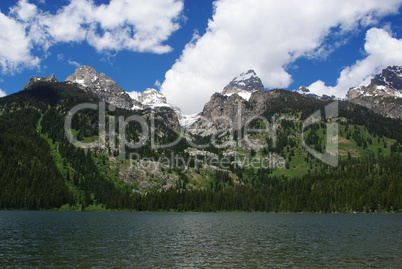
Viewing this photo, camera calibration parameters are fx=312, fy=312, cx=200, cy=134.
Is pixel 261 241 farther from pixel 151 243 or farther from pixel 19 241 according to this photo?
pixel 19 241

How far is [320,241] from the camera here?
2618 inches

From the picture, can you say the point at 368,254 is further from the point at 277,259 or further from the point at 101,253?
the point at 101,253

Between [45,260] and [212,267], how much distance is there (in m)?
23.7

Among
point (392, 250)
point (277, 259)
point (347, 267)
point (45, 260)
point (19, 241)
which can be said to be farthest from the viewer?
point (19, 241)

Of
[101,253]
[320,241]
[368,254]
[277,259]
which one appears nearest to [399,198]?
[320,241]

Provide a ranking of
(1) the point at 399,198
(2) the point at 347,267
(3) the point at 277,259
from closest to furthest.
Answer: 1. (2) the point at 347,267
2. (3) the point at 277,259
3. (1) the point at 399,198

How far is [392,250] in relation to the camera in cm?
5338

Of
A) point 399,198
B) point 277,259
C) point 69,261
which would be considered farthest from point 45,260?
point 399,198

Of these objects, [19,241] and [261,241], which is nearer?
[19,241]

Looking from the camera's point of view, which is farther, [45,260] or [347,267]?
[45,260]

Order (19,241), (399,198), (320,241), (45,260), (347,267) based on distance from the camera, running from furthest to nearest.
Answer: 1. (399,198)
2. (320,241)
3. (19,241)
4. (45,260)
5. (347,267)

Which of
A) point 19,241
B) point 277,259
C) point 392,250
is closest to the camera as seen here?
point 277,259

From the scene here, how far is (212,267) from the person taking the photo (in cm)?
4178

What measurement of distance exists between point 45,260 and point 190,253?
2211 centimetres
